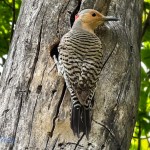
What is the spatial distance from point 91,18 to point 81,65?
830mm

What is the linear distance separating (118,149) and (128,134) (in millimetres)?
210

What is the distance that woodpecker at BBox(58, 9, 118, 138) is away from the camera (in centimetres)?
345

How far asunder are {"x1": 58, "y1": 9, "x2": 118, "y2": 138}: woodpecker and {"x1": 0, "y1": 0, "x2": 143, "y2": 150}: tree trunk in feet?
0.22

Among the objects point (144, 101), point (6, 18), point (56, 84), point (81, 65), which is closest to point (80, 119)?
point (56, 84)

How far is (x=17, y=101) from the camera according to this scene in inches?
141

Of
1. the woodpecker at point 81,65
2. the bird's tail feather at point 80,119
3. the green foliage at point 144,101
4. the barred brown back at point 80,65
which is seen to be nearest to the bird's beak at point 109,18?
the woodpecker at point 81,65

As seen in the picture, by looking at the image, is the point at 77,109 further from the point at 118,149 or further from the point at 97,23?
the point at 97,23

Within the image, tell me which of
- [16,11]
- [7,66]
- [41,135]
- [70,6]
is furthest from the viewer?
[16,11]

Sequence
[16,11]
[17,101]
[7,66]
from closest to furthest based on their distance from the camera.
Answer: [17,101], [7,66], [16,11]

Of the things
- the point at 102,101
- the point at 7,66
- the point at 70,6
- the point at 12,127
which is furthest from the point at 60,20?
the point at 12,127

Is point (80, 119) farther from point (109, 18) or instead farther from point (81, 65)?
point (109, 18)

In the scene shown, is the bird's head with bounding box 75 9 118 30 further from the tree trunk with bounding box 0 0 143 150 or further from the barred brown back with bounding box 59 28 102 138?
the barred brown back with bounding box 59 28 102 138

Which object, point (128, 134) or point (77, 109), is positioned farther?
point (128, 134)

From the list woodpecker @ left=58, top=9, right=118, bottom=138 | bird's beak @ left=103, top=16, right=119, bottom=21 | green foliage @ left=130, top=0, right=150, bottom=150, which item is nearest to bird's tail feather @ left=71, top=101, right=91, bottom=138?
woodpecker @ left=58, top=9, right=118, bottom=138
